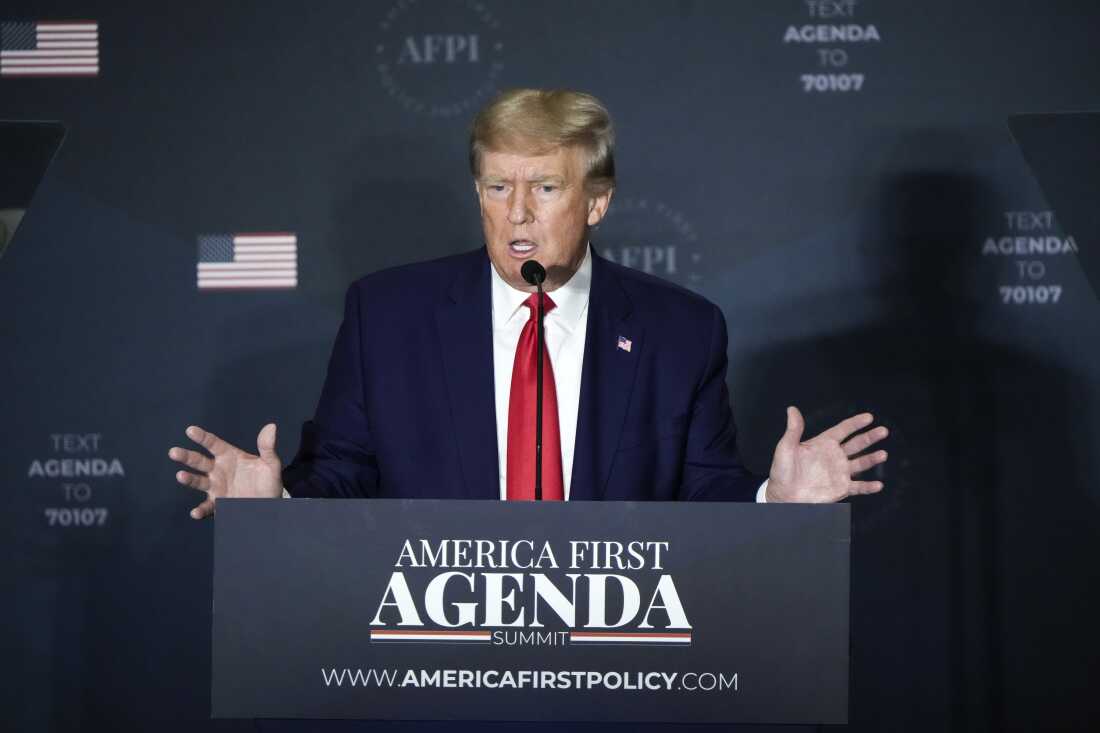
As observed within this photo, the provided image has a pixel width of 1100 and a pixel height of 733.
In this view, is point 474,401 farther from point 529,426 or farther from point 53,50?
point 53,50

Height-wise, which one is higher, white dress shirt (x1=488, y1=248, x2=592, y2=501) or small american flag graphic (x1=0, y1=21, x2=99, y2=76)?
small american flag graphic (x1=0, y1=21, x2=99, y2=76)

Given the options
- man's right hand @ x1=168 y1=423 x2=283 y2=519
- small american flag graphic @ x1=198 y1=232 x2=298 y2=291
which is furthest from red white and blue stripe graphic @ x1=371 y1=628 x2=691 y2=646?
small american flag graphic @ x1=198 y1=232 x2=298 y2=291

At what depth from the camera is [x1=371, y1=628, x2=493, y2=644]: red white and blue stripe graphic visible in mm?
1624

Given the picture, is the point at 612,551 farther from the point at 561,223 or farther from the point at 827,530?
the point at 561,223

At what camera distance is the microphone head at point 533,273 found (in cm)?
204

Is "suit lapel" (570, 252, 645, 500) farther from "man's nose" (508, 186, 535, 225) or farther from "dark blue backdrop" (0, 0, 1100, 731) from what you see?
"dark blue backdrop" (0, 0, 1100, 731)

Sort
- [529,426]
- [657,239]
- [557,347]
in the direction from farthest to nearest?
1. [657,239]
2. [557,347]
3. [529,426]

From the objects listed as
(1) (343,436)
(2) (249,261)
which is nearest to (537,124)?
(1) (343,436)

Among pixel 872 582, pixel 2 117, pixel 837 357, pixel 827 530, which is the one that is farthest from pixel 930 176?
pixel 2 117

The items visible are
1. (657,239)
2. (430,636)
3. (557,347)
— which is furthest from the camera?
(657,239)

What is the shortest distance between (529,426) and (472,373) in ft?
0.49

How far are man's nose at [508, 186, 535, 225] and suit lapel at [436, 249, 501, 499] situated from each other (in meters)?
0.16

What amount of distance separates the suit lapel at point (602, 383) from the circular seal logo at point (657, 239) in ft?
3.79

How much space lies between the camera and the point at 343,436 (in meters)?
2.42
